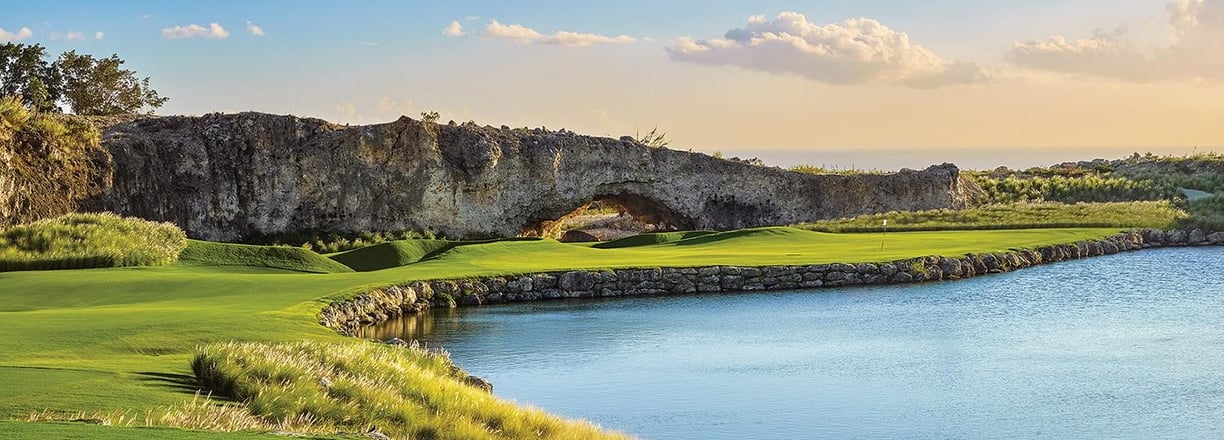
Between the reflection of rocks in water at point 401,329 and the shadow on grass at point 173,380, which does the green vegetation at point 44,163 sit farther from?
the shadow on grass at point 173,380

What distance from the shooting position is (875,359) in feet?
68.0

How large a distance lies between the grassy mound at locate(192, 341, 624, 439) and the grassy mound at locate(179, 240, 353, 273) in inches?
733

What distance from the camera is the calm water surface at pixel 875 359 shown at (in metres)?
16.0

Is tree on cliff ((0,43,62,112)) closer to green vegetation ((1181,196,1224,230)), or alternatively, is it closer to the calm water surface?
the calm water surface

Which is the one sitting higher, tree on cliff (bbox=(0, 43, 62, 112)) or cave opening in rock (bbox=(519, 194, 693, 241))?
tree on cliff (bbox=(0, 43, 62, 112))

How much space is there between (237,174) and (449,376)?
30.1m

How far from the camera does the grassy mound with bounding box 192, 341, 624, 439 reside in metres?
11.5

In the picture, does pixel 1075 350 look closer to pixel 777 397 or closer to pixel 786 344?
pixel 786 344

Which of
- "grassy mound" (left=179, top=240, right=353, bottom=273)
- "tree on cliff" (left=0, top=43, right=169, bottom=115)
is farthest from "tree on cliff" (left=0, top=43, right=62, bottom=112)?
"grassy mound" (left=179, top=240, right=353, bottom=273)

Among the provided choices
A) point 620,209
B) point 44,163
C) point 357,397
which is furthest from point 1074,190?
point 357,397

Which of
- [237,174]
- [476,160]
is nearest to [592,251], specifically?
[476,160]


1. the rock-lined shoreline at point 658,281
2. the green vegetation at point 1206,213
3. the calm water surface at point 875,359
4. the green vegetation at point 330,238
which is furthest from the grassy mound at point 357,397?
the green vegetation at point 1206,213

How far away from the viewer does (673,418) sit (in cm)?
1620

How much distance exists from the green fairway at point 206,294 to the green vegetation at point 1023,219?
2.55 meters
